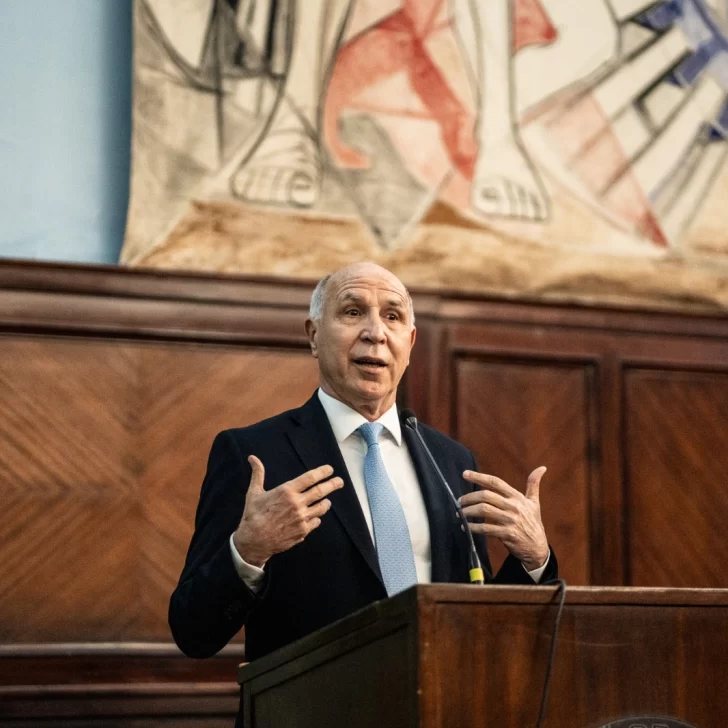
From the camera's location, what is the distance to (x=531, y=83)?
5.13m

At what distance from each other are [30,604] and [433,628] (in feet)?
8.00

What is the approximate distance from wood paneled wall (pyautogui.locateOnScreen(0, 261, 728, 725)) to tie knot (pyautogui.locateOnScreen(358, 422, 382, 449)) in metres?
1.45

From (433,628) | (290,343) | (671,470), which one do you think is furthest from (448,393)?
(433,628)


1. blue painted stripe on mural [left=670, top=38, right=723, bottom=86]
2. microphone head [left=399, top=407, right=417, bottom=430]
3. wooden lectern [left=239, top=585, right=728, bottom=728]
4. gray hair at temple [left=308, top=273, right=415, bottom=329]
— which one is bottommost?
wooden lectern [left=239, top=585, right=728, bottom=728]

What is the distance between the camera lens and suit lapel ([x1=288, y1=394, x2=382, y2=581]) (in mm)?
2811

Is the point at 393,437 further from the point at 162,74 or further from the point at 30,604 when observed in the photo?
the point at 162,74

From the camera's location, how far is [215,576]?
8.64 feet

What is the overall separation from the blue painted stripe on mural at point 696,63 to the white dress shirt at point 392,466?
2781 millimetres

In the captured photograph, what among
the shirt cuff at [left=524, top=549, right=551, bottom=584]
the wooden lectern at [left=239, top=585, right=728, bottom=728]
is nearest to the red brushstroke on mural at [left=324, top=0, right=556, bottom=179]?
the shirt cuff at [left=524, top=549, right=551, bottom=584]

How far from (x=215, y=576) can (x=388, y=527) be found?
451 mm

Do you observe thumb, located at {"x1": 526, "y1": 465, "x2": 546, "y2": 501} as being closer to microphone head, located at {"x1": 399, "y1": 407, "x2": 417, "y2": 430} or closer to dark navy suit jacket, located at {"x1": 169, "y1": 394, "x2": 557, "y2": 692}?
dark navy suit jacket, located at {"x1": 169, "y1": 394, "x2": 557, "y2": 692}

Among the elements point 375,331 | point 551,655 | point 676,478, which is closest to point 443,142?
point 676,478

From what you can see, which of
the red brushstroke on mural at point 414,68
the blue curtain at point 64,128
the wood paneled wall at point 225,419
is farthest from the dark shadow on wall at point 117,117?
the red brushstroke on mural at point 414,68

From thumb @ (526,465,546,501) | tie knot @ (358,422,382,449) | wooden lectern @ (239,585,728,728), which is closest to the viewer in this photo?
wooden lectern @ (239,585,728,728)
